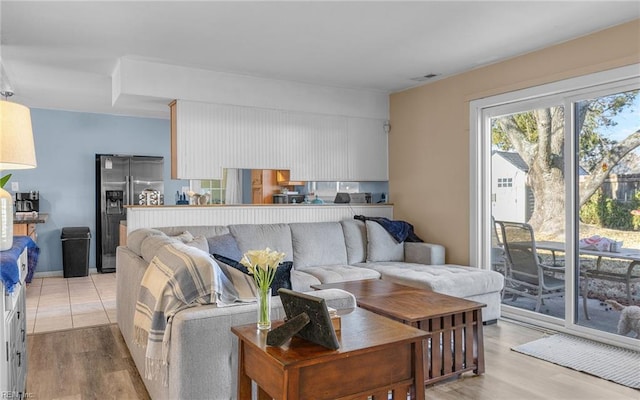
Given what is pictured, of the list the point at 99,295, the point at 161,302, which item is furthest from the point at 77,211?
the point at 161,302

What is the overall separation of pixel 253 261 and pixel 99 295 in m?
4.53

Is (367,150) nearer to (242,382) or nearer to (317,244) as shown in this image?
(317,244)

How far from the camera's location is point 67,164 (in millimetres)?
7188

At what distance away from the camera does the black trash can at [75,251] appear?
6824 mm

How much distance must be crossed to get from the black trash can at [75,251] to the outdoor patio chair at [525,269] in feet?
19.1

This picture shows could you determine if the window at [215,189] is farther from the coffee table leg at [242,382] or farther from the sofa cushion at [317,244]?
the coffee table leg at [242,382]

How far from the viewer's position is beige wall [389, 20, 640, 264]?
12.6ft

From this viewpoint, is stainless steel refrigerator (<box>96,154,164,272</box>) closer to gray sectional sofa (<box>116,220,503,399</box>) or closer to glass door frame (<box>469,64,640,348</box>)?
gray sectional sofa (<box>116,220,503,399</box>)

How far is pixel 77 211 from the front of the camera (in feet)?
23.9

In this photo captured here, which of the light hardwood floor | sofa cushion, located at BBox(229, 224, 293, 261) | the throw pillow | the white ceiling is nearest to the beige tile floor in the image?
the light hardwood floor

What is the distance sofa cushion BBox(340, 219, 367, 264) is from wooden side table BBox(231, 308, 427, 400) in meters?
3.08

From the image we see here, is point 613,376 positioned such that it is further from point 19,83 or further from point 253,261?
point 19,83

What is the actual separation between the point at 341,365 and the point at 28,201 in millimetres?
6705

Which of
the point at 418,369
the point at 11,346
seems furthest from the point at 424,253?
the point at 11,346
